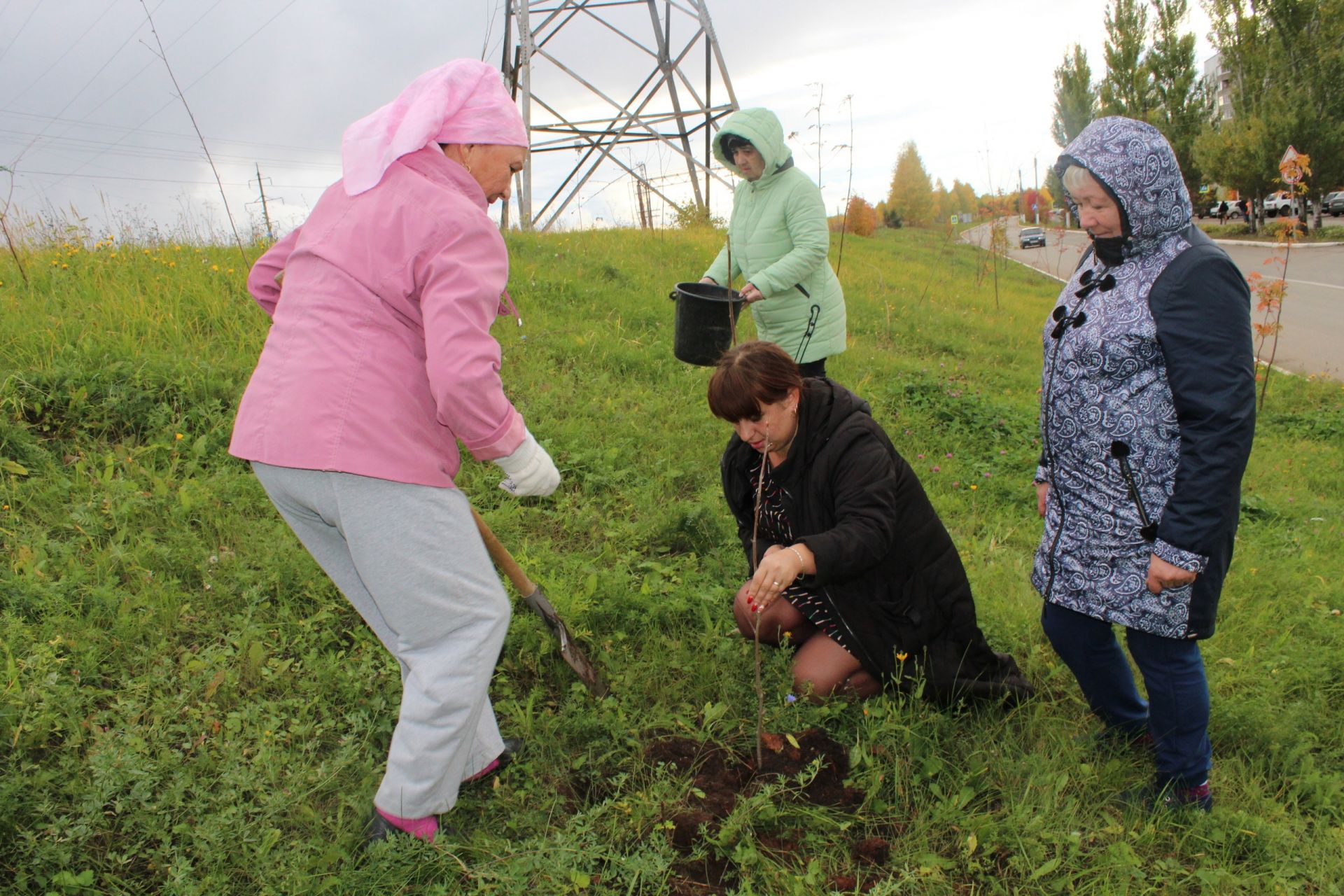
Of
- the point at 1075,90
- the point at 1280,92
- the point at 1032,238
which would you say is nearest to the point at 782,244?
the point at 1280,92

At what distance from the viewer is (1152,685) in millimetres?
2145

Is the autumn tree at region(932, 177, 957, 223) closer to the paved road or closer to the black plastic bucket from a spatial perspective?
the paved road

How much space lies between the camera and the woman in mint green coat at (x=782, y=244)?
12.2ft

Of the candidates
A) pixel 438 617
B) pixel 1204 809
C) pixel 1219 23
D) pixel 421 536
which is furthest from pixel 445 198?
pixel 1219 23

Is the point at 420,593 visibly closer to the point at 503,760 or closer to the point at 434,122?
the point at 503,760

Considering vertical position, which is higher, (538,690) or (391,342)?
(391,342)

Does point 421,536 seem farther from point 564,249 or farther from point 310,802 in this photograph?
point 564,249

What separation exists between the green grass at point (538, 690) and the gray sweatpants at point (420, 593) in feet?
0.79

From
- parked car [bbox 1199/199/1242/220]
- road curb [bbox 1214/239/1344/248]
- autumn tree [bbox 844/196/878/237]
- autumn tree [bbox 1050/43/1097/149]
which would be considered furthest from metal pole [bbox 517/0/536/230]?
autumn tree [bbox 1050/43/1097/149]

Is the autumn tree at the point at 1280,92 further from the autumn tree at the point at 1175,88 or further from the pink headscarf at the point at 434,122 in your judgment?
the pink headscarf at the point at 434,122

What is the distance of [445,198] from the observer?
1.76 m

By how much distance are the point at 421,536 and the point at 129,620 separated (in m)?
1.54

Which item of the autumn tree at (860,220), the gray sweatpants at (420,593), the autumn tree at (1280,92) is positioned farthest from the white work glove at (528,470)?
the autumn tree at (1280,92)

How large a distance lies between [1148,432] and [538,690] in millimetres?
1858
